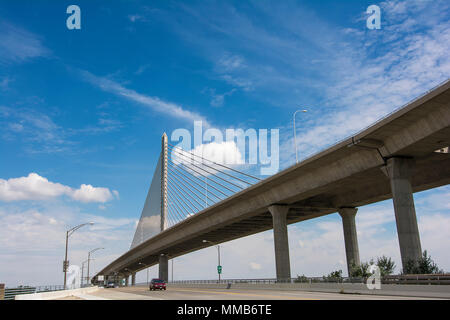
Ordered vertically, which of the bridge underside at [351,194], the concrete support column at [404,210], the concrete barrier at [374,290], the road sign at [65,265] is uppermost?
the bridge underside at [351,194]

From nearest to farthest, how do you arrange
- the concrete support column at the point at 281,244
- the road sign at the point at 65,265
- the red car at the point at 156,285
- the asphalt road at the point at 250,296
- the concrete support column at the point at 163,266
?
the asphalt road at the point at 250,296
the road sign at the point at 65,265
the concrete support column at the point at 281,244
the red car at the point at 156,285
the concrete support column at the point at 163,266

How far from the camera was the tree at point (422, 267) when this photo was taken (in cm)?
3044

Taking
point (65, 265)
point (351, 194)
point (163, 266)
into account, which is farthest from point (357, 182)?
point (163, 266)

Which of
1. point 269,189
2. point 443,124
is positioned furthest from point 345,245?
point 443,124

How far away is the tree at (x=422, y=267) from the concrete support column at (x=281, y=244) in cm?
2098

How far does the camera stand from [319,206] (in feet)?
193

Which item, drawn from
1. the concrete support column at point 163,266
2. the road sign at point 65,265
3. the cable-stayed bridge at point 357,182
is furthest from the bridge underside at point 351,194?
the concrete support column at point 163,266

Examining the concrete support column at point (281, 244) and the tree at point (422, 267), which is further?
the concrete support column at point (281, 244)

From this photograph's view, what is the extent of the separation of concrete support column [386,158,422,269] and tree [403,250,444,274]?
1.00 metres

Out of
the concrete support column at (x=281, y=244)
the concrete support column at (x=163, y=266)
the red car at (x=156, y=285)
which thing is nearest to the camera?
the concrete support column at (x=281, y=244)

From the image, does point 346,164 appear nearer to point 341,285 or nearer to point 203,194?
point 341,285

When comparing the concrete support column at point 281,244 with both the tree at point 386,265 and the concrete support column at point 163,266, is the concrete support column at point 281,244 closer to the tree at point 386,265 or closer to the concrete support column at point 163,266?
the tree at point 386,265

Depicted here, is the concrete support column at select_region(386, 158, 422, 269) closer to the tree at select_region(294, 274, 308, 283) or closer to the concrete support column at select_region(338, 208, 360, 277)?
the tree at select_region(294, 274, 308, 283)

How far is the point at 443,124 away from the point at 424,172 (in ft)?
56.4
